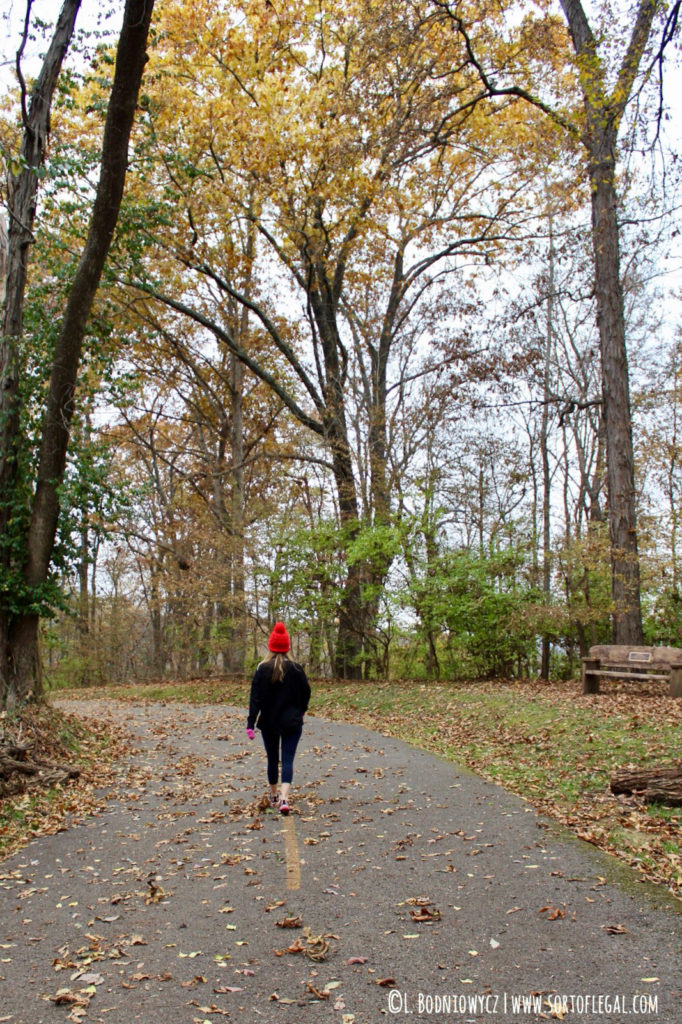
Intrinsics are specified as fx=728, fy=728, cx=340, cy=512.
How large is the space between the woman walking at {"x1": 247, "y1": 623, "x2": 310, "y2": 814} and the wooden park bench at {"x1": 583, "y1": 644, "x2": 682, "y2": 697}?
709 centimetres

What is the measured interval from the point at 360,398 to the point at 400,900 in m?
17.1

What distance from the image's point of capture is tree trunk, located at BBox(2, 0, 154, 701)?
994 cm

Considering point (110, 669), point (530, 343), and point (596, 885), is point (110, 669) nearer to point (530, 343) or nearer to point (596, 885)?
point (530, 343)

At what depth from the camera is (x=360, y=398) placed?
2086cm

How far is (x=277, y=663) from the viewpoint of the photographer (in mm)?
7305

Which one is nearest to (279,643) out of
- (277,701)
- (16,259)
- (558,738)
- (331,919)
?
(277,701)

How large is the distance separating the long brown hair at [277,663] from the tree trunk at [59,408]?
14.4 ft

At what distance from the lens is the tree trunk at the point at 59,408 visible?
9938mm

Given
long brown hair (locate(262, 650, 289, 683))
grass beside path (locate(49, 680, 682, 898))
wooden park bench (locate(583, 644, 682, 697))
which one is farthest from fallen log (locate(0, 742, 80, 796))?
wooden park bench (locate(583, 644, 682, 697))

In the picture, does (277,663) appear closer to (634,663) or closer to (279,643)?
(279,643)

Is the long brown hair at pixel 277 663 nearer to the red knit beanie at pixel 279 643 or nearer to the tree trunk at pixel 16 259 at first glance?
the red knit beanie at pixel 279 643

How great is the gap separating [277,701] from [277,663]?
37cm

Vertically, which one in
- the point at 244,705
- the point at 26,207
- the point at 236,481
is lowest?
the point at 244,705

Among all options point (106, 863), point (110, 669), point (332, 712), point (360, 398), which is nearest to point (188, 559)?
point (110, 669)
